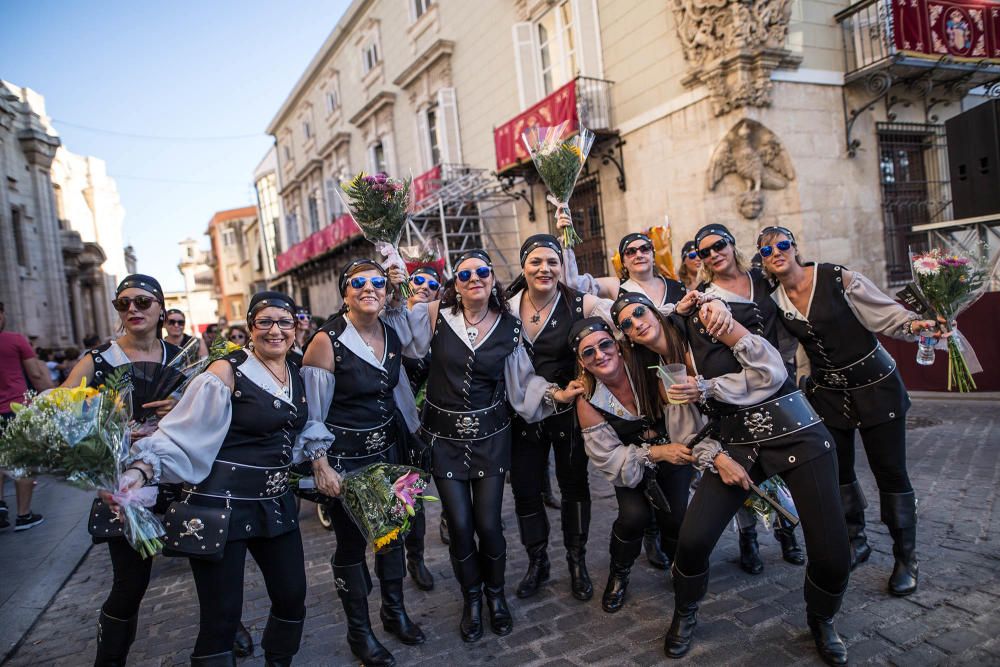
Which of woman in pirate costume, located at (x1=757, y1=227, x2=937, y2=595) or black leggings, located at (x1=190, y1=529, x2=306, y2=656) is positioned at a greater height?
woman in pirate costume, located at (x1=757, y1=227, x2=937, y2=595)

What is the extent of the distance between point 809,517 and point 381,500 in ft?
6.48

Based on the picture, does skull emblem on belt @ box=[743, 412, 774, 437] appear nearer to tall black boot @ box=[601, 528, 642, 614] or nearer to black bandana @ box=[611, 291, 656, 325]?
black bandana @ box=[611, 291, 656, 325]

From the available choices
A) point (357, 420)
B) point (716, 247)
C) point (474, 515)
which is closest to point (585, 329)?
point (716, 247)

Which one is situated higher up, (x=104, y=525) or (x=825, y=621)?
(x=104, y=525)

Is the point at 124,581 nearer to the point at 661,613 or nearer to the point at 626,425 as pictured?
the point at 626,425

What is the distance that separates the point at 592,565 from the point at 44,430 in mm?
3213

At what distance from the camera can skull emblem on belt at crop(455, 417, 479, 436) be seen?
3.43 meters

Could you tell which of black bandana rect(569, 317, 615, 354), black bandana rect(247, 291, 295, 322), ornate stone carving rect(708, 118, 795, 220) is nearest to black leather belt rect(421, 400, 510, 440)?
black bandana rect(569, 317, 615, 354)

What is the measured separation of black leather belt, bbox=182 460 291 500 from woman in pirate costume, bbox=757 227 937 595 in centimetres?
281

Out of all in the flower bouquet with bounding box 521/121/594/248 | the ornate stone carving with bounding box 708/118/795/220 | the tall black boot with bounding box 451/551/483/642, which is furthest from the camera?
the ornate stone carving with bounding box 708/118/795/220

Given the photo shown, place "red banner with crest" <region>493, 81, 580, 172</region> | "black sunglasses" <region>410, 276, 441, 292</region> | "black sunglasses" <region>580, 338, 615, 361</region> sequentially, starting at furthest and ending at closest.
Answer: "red banner with crest" <region>493, 81, 580, 172</region> → "black sunglasses" <region>410, 276, 441, 292</region> → "black sunglasses" <region>580, 338, 615, 361</region>

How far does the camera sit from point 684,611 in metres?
2.99

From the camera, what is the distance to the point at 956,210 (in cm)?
850

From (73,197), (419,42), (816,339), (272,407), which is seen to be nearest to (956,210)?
(816,339)
